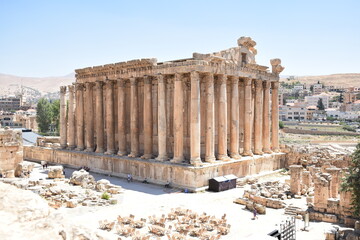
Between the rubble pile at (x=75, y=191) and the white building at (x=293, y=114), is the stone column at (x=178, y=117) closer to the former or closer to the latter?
the rubble pile at (x=75, y=191)

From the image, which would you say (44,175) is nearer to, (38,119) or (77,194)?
(77,194)

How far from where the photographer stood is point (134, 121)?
1156 inches

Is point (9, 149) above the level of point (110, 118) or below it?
below

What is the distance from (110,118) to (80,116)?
5314 millimetres

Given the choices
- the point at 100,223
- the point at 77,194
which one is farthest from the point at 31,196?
the point at 77,194

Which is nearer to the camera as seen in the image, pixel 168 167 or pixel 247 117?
pixel 168 167

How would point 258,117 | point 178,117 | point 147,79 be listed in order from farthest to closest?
1. point 258,117
2. point 147,79
3. point 178,117

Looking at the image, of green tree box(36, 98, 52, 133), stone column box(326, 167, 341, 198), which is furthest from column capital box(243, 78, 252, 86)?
green tree box(36, 98, 52, 133)

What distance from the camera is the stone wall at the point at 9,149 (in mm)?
27016

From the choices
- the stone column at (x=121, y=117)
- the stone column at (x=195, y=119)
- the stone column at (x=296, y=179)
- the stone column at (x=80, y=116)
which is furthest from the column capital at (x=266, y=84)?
the stone column at (x=80, y=116)

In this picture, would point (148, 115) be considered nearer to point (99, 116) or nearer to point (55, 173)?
point (99, 116)

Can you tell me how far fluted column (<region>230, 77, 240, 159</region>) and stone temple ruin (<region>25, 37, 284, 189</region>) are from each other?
0.27 feet

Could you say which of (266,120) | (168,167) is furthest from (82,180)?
(266,120)

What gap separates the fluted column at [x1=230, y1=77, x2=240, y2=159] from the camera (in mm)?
27500
